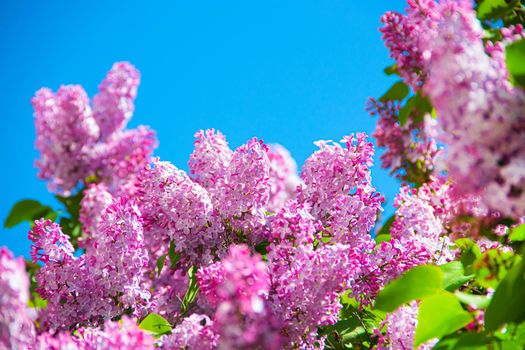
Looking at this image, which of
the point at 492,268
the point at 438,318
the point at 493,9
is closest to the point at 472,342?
the point at 438,318

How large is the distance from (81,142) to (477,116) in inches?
123

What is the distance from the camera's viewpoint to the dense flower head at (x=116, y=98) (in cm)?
398

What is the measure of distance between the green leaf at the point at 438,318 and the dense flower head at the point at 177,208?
0.97m

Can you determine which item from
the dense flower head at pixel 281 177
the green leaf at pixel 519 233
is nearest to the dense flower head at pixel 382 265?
the green leaf at pixel 519 233

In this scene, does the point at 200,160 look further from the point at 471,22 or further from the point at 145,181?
the point at 471,22

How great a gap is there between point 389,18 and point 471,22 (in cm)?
164

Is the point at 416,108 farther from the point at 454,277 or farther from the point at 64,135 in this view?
the point at 64,135

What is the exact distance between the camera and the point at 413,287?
53.8 inches

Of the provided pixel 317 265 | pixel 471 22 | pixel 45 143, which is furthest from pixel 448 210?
pixel 45 143

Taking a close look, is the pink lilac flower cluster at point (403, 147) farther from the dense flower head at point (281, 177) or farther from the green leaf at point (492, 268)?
the green leaf at point (492, 268)

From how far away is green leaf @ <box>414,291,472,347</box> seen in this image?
1.28 meters

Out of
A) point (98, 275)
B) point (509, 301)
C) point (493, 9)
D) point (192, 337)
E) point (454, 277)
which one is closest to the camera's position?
point (509, 301)

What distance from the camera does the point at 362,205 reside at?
6.73 feet

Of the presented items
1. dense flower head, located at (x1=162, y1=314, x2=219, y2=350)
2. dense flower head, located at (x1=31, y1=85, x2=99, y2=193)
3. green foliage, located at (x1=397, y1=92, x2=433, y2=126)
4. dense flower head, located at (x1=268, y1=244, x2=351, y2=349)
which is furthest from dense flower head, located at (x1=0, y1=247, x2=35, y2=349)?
dense flower head, located at (x1=31, y1=85, x2=99, y2=193)
